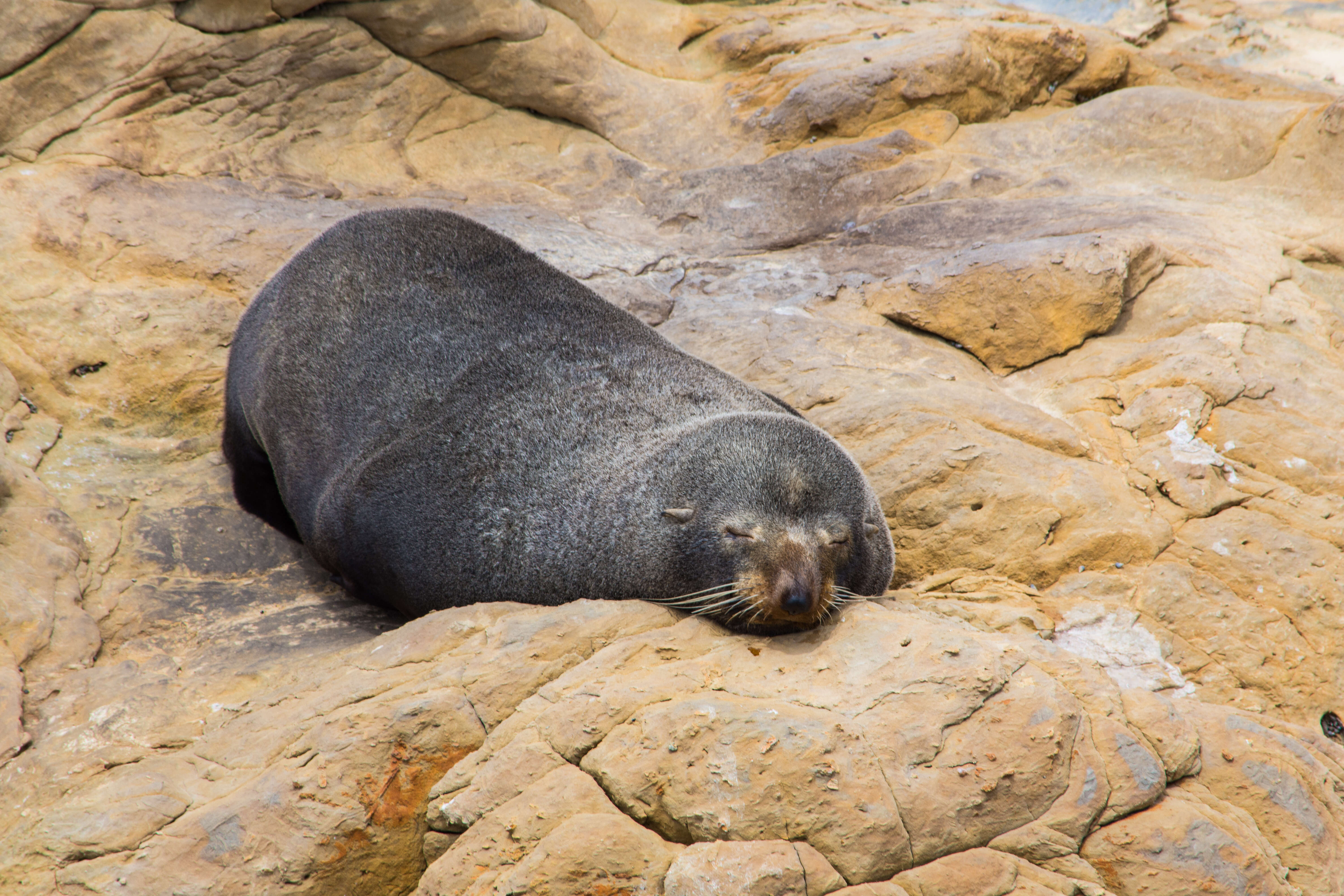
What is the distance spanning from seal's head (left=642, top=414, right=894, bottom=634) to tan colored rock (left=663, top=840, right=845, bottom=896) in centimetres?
103

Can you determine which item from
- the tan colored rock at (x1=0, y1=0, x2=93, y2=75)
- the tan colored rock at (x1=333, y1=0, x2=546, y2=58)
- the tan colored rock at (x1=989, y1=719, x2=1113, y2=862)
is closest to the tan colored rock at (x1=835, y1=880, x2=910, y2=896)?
the tan colored rock at (x1=989, y1=719, x2=1113, y2=862)

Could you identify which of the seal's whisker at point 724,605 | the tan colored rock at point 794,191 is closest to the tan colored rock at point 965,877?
the seal's whisker at point 724,605

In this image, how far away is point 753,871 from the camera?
8.59 feet

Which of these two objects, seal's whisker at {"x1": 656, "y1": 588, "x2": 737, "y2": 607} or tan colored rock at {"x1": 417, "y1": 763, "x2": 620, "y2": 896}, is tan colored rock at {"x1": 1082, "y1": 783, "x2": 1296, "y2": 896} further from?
seal's whisker at {"x1": 656, "y1": 588, "x2": 737, "y2": 607}

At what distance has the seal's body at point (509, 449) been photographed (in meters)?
3.99

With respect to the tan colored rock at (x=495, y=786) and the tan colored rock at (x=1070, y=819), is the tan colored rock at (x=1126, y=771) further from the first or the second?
the tan colored rock at (x=495, y=786)

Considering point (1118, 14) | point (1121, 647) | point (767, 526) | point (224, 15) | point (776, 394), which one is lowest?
point (1121, 647)

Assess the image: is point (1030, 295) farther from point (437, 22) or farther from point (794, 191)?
point (437, 22)

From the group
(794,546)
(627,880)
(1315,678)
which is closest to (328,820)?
(627,880)

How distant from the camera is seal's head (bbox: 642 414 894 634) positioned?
3.73 meters

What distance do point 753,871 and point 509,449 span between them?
2.43 metres

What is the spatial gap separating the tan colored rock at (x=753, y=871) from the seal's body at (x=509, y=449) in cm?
104

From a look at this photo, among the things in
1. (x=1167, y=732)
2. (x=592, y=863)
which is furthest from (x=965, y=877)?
(x=592, y=863)

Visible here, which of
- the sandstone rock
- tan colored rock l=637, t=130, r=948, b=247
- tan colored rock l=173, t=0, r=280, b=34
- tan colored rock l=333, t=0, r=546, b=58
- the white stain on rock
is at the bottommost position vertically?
the white stain on rock
